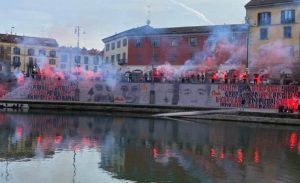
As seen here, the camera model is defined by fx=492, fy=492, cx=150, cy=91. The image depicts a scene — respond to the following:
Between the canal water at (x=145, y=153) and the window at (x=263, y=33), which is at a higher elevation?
the window at (x=263, y=33)

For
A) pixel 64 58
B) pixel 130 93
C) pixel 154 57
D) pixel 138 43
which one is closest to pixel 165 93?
pixel 130 93

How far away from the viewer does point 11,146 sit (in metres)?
33.5

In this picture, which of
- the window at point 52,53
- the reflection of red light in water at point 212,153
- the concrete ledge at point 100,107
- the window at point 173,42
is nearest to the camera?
the reflection of red light in water at point 212,153

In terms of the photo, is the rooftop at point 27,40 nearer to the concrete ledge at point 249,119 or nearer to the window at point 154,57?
the window at point 154,57

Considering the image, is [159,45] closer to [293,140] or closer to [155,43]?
[155,43]

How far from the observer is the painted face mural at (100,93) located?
260ft

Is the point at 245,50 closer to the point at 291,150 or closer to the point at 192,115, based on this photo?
the point at 192,115

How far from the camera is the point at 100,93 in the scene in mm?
79688

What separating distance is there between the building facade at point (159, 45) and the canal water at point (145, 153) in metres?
28.7

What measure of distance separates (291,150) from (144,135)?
13.5 m

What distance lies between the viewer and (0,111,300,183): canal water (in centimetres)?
2481

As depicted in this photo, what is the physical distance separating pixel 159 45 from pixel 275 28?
20.7 metres

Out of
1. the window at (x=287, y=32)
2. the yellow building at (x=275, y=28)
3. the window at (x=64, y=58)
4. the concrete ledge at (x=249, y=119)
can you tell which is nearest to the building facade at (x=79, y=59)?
the window at (x=64, y=58)

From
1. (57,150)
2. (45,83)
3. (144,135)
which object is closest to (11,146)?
(57,150)
